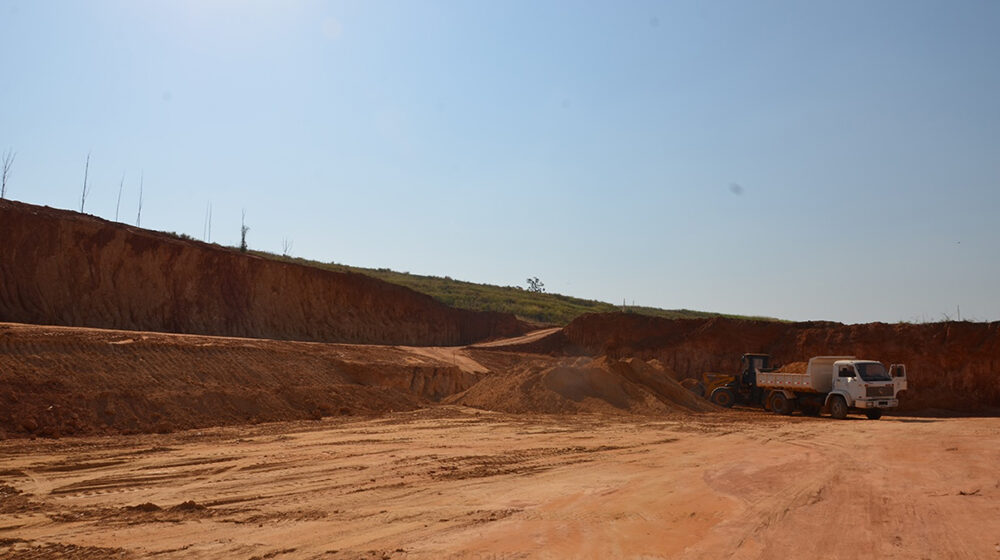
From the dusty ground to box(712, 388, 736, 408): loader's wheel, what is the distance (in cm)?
1224

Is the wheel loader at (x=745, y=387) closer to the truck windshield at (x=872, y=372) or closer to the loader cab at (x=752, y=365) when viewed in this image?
the loader cab at (x=752, y=365)

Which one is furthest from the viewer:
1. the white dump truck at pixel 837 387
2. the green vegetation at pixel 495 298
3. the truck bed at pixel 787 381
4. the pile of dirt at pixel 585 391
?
the green vegetation at pixel 495 298

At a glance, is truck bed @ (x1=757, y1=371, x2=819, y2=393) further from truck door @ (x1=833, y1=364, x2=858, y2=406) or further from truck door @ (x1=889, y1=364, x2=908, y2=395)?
truck door @ (x1=889, y1=364, x2=908, y2=395)

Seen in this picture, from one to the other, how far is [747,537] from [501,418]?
14.4 metres

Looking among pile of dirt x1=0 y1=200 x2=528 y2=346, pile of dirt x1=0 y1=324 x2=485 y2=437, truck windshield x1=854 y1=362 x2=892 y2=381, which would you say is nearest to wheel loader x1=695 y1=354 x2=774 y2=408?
truck windshield x1=854 y1=362 x2=892 y2=381

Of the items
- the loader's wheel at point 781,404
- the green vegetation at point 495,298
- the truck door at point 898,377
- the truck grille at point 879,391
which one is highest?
the green vegetation at point 495,298

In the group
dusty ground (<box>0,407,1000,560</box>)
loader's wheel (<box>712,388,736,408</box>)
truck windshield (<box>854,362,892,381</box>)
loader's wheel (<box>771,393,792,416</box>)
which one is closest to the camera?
dusty ground (<box>0,407,1000,560</box>)

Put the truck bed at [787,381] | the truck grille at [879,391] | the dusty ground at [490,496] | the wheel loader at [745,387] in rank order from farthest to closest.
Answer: the wheel loader at [745,387] < the truck bed at [787,381] < the truck grille at [879,391] < the dusty ground at [490,496]

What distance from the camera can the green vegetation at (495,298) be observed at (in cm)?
6412

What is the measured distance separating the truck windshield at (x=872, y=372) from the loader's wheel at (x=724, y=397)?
21.0ft

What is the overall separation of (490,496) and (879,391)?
18814mm

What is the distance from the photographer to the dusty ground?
755 cm

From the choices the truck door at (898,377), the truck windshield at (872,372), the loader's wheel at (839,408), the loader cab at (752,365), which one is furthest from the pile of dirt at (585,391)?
the truck door at (898,377)

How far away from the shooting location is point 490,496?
10.1 metres
